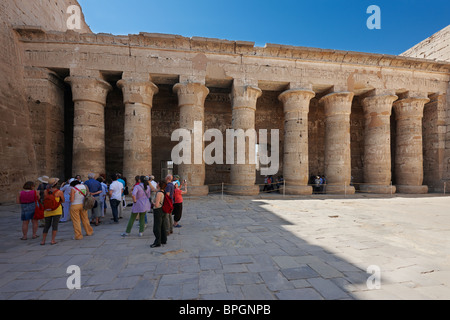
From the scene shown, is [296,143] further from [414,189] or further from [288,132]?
[414,189]

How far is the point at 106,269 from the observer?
274cm

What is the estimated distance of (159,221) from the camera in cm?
356

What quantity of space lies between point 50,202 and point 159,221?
7.18ft

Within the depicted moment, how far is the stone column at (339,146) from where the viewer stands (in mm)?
10422

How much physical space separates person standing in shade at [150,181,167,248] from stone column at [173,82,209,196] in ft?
18.0

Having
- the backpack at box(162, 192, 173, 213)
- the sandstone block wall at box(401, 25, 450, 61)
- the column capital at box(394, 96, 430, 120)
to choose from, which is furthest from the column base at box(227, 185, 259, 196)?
the sandstone block wall at box(401, 25, 450, 61)

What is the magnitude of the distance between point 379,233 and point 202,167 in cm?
719

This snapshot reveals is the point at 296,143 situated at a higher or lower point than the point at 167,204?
higher

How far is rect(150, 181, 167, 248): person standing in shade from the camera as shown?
3474mm

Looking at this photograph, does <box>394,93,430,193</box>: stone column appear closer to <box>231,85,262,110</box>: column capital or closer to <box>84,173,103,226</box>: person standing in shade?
<box>231,85,262,110</box>: column capital

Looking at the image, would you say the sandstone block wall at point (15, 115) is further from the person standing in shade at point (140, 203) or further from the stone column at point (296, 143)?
the stone column at point (296, 143)

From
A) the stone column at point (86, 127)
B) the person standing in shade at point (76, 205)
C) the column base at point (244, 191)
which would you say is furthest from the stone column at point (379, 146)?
the stone column at point (86, 127)

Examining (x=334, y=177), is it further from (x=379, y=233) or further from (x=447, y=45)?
(x=447, y=45)

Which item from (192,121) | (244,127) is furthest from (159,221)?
(244,127)
